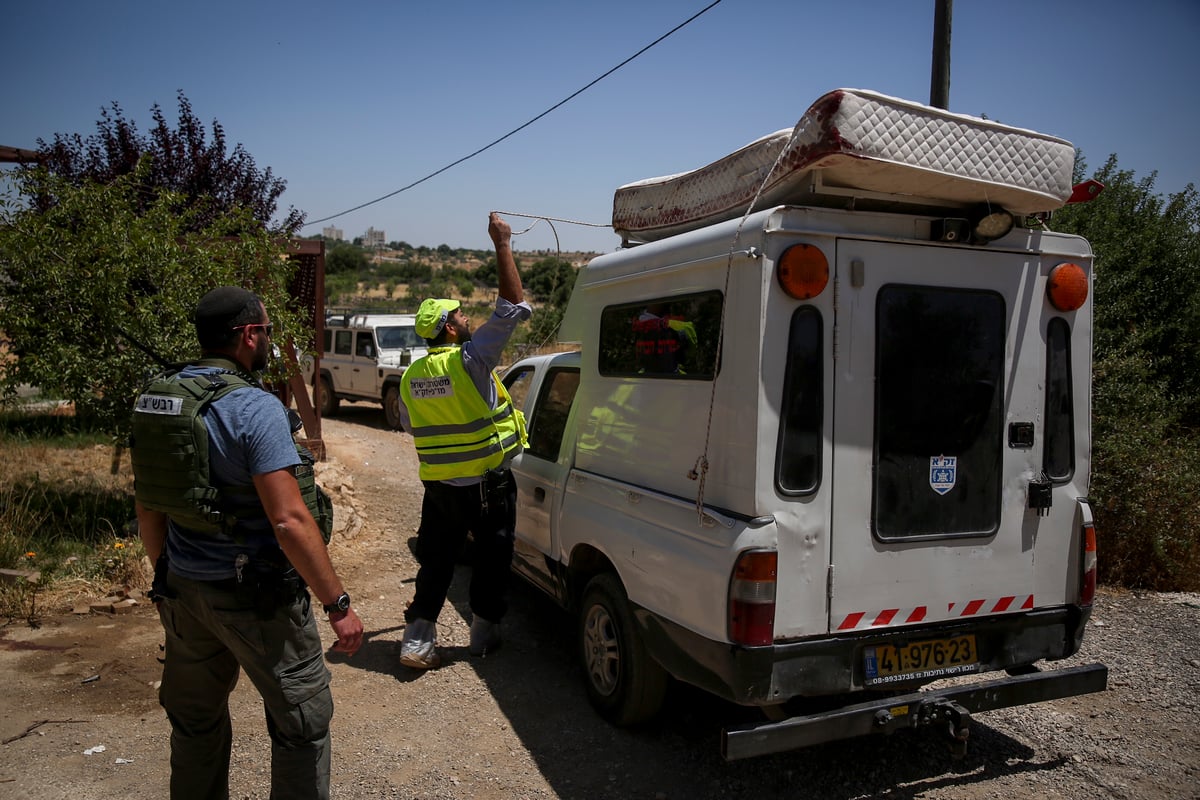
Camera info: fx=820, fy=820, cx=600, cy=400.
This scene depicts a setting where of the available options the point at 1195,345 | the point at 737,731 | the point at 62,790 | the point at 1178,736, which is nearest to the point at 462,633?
the point at 62,790

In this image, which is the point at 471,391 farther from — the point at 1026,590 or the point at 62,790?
the point at 1026,590

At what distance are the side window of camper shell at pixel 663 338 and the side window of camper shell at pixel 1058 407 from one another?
144 centimetres

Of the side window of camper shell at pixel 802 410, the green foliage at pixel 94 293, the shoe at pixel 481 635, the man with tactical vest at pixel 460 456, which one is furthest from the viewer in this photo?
the green foliage at pixel 94 293

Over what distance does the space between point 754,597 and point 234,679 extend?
1.81 metres

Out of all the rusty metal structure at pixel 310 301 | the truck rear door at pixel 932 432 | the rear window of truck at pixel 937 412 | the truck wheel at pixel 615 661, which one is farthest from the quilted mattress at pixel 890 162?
the rusty metal structure at pixel 310 301

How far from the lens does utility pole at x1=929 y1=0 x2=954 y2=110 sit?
250 inches

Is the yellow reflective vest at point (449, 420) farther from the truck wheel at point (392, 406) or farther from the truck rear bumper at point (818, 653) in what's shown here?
the truck wheel at point (392, 406)

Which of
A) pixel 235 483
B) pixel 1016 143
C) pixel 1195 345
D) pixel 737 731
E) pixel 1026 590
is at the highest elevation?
pixel 1016 143

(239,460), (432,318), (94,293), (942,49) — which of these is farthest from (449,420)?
(942,49)

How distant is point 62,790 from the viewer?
331 cm

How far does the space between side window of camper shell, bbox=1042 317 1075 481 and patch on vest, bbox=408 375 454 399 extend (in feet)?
9.24

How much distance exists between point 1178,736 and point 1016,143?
2925 millimetres

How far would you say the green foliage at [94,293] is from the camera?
18.3ft

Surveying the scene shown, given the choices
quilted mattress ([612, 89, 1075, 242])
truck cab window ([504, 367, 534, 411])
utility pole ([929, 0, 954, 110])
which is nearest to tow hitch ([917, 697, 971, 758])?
quilted mattress ([612, 89, 1075, 242])
